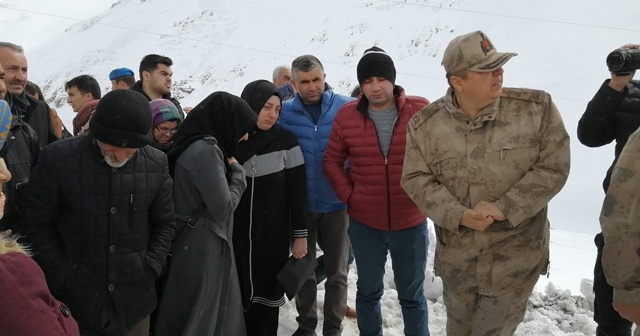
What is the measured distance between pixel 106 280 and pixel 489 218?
1.92 metres

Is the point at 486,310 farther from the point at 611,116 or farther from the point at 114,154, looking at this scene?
the point at 114,154

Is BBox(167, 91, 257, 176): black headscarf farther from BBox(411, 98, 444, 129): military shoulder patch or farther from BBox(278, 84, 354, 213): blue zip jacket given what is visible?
BBox(411, 98, 444, 129): military shoulder patch

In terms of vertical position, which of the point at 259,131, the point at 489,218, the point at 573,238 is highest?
the point at 259,131

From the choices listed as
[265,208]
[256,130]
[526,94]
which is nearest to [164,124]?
[256,130]

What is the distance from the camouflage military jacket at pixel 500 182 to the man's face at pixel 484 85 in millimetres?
55

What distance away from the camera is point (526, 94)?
8.91 ft

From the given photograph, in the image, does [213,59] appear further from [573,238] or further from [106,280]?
[106,280]

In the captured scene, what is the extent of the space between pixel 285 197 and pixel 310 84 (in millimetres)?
889

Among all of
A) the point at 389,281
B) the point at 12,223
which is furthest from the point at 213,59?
the point at 12,223

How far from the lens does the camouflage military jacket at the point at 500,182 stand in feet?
8.69

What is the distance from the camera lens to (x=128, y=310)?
2.72 m

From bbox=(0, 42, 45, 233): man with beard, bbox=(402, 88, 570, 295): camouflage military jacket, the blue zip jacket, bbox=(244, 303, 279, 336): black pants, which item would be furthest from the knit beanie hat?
bbox=(402, 88, 570, 295): camouflage military jacket

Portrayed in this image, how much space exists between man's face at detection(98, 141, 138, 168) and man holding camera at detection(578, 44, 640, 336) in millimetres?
2585

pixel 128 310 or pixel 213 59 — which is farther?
pixel 213 59
